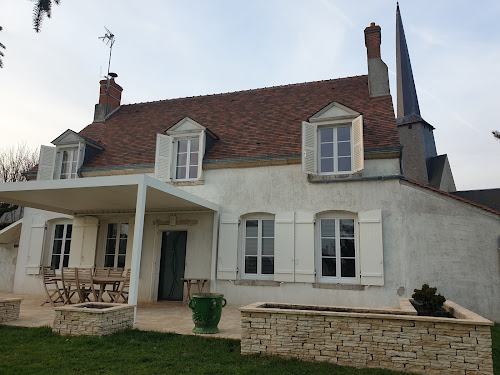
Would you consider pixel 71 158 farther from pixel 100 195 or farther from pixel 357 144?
pixel 357 144

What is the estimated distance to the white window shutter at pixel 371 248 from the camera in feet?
28.8

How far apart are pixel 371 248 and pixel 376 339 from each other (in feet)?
14.3

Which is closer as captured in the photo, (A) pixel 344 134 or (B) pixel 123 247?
(A) pixel 344 134

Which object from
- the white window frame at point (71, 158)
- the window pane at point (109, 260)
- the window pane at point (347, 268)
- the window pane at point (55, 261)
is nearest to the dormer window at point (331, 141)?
the window pane at point (347, 268)

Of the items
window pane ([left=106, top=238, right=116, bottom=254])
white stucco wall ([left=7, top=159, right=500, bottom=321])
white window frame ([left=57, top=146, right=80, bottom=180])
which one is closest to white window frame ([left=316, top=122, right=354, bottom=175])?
white stucco wall ([left=7, top=159, right=500, bottom=321])

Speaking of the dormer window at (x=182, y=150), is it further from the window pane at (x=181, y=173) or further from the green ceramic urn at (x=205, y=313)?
the green ceramic urn at (x=205, y=313)

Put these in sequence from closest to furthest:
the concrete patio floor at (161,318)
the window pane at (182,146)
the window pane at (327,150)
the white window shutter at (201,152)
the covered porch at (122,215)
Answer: the concrete patio floor at (161,318) < the covered porch at (122,215) < the window pane at (327,150) < the white window shutter at (201,152) < the window pane at (182,146)

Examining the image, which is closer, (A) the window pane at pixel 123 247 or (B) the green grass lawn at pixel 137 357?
(B) the green grass lawn at pixel 137 357

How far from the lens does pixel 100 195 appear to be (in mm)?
8797

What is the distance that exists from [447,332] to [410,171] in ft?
66.6

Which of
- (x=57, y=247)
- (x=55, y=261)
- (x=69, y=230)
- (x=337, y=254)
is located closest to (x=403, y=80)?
(x=337, y=254)

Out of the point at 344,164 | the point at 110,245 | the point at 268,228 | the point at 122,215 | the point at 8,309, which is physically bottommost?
→ the point at 8,309

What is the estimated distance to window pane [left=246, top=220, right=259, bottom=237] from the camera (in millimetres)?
10211

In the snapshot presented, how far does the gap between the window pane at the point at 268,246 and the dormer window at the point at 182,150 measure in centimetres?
274
